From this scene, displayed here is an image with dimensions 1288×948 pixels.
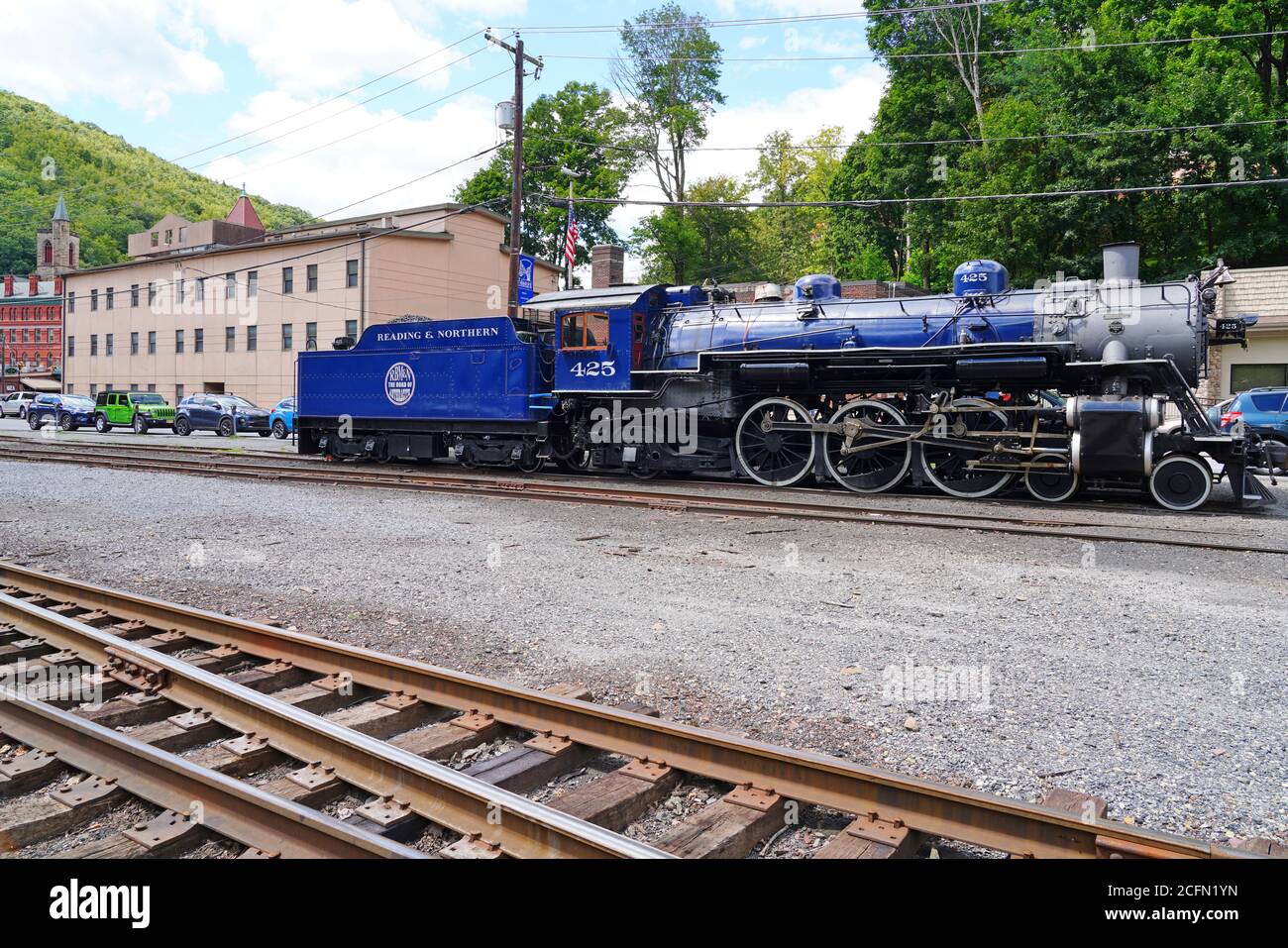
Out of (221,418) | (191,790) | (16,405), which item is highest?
(16,405)

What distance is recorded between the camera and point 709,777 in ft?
11.7

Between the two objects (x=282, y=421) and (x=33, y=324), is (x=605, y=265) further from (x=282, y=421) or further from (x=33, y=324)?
(x=33, y=324)

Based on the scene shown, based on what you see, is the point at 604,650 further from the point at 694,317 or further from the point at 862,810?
the point at 694,317

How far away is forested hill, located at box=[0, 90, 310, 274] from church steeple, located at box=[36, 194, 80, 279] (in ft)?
5.41

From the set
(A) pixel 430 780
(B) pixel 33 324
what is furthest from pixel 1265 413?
(B) pixel 33 324

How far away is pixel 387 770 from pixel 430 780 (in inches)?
10.9

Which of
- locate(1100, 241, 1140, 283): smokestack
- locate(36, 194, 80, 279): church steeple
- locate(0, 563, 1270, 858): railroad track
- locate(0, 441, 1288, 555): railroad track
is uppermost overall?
locate(36, 194, 80, 279): church steeple

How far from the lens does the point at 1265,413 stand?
18.2 metres

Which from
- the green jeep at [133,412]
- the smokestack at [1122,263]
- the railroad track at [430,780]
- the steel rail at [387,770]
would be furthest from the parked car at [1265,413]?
the green jeep at [133,412]

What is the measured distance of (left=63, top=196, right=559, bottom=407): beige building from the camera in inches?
1596

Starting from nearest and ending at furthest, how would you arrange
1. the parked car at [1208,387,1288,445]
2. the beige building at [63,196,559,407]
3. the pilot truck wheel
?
the pilot truck wheel, the parked car at [1208,387,1288,445], the beige building at [63,196,559,407]

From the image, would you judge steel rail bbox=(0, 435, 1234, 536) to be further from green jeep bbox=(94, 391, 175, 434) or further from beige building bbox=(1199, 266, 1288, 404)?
beige building bbox=(1199, 266, 1288, 404)

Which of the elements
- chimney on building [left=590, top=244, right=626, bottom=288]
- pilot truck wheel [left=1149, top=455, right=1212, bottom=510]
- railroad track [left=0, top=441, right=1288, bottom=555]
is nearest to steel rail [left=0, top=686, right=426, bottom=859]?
railroad track [left=0, top=441, right=1288, bottom=555]

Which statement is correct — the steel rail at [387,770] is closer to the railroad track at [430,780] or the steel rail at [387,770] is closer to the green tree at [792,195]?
the railroad track at [430,780]
